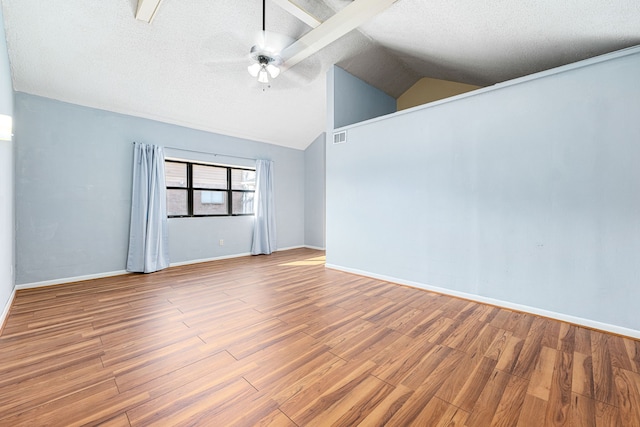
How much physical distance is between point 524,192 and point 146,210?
5.14 m

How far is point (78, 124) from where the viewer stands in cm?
365

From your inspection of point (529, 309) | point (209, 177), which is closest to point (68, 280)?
point (209, 177)

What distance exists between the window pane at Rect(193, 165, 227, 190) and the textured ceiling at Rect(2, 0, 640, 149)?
89cm

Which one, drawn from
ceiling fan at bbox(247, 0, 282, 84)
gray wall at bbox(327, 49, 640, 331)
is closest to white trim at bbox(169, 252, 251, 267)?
gray wall at bbox(327, 49, 640, 331)

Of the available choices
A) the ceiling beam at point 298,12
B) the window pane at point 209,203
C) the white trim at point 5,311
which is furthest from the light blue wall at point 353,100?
the white trim at point 5,311

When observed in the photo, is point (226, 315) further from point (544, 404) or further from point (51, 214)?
point (51, 214)

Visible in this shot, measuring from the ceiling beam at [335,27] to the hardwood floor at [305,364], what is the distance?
315cm

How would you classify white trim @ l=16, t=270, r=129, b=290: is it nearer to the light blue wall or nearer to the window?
the window

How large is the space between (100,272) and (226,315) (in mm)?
2761

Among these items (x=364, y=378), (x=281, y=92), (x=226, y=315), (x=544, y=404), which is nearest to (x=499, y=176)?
(x=544, y=404)

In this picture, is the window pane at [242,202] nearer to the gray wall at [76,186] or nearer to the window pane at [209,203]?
the window pane at [209,203]

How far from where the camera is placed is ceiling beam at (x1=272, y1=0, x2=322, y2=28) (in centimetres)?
266

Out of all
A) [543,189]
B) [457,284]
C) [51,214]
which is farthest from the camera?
[51,214]

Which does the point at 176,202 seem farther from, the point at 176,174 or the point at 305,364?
the point at 305,364
